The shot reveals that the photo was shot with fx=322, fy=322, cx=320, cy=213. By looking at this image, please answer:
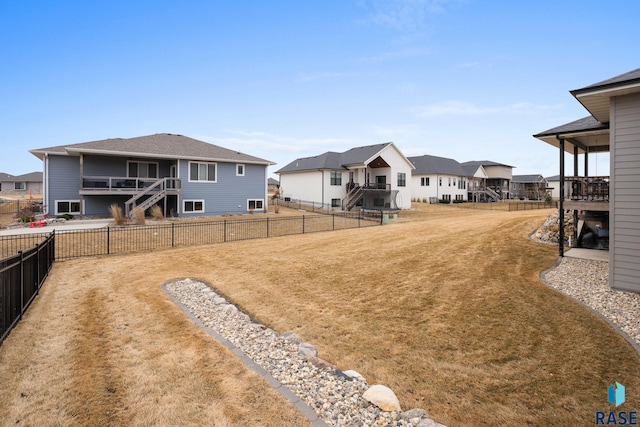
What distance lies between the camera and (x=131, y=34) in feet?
70.2

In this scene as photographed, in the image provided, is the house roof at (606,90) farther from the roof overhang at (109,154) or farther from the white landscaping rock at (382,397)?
the roof overhang at (109,154)

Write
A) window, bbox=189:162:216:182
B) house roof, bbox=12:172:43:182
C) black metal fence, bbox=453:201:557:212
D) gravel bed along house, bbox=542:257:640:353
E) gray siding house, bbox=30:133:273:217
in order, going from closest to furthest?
gravel bed along house, bbox=542:257:640:353, gray siding house, bbox=30:133:273:217, window, bbox=189:162:216:182, black metal fence, bbox=453:201:557:212, house roof, bbox=12:172:43:182

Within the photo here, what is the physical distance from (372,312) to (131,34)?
79.3 feet

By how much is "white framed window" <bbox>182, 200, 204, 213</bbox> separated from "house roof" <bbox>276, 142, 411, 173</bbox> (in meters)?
13.9

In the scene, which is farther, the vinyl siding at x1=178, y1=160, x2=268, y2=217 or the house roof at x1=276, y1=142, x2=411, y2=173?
the house roof at x1=276, y1=142, x2=411, y2=173

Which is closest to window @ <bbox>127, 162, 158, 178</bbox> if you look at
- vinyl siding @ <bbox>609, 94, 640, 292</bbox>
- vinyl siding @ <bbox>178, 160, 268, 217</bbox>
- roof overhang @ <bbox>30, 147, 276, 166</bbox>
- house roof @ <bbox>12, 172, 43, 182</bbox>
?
roof overhang @ <bbox>30, 147, 276, 166</bbox>

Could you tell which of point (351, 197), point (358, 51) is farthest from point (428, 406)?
point (351, 197)

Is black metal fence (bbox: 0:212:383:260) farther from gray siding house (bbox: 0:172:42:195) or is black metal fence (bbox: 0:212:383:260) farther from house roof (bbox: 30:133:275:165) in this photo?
gray siding house (bbox: 0:172:42:195)

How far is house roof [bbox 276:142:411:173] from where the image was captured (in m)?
35.2

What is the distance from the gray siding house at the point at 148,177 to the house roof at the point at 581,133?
74.4ft

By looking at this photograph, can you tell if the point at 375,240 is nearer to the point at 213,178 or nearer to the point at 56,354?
the point at 56,354

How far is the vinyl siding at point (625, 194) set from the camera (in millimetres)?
8531

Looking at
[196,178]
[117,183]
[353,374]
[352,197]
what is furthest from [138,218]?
[352,197]

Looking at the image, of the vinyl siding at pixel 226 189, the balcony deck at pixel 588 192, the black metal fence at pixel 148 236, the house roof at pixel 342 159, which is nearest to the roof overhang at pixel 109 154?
the vinyl siding at pixel 226 189
